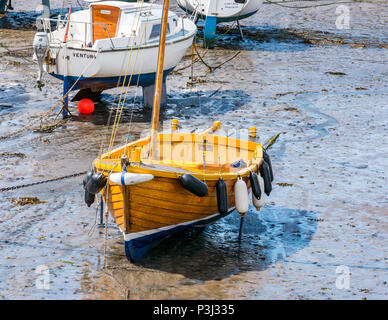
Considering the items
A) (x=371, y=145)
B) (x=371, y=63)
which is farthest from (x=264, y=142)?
(x=371, y=63)

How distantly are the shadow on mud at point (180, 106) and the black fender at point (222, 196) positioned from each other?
671 centimetres

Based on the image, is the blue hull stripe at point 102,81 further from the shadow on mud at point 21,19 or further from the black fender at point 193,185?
the shadow on mud at point 21,19

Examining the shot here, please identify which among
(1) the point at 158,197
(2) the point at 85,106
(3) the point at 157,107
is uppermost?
(3) the point at 157,107

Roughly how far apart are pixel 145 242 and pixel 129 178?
1.29 m

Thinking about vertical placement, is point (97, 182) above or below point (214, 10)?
below

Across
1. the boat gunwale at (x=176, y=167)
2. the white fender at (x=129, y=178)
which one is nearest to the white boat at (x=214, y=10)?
the boat gunwale at (x=176, y=167)

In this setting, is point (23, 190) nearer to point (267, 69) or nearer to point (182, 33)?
point (182, 33)

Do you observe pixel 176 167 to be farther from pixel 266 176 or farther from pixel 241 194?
pixel 266 176

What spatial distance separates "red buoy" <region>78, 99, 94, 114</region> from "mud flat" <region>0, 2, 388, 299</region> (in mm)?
226

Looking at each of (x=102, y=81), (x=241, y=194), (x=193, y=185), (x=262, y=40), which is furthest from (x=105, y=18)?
(x=262, y=40)

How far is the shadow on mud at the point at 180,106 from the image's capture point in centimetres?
1667

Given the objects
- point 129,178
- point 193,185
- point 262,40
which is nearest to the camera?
point 129,178

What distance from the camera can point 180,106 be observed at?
17.6 metres
